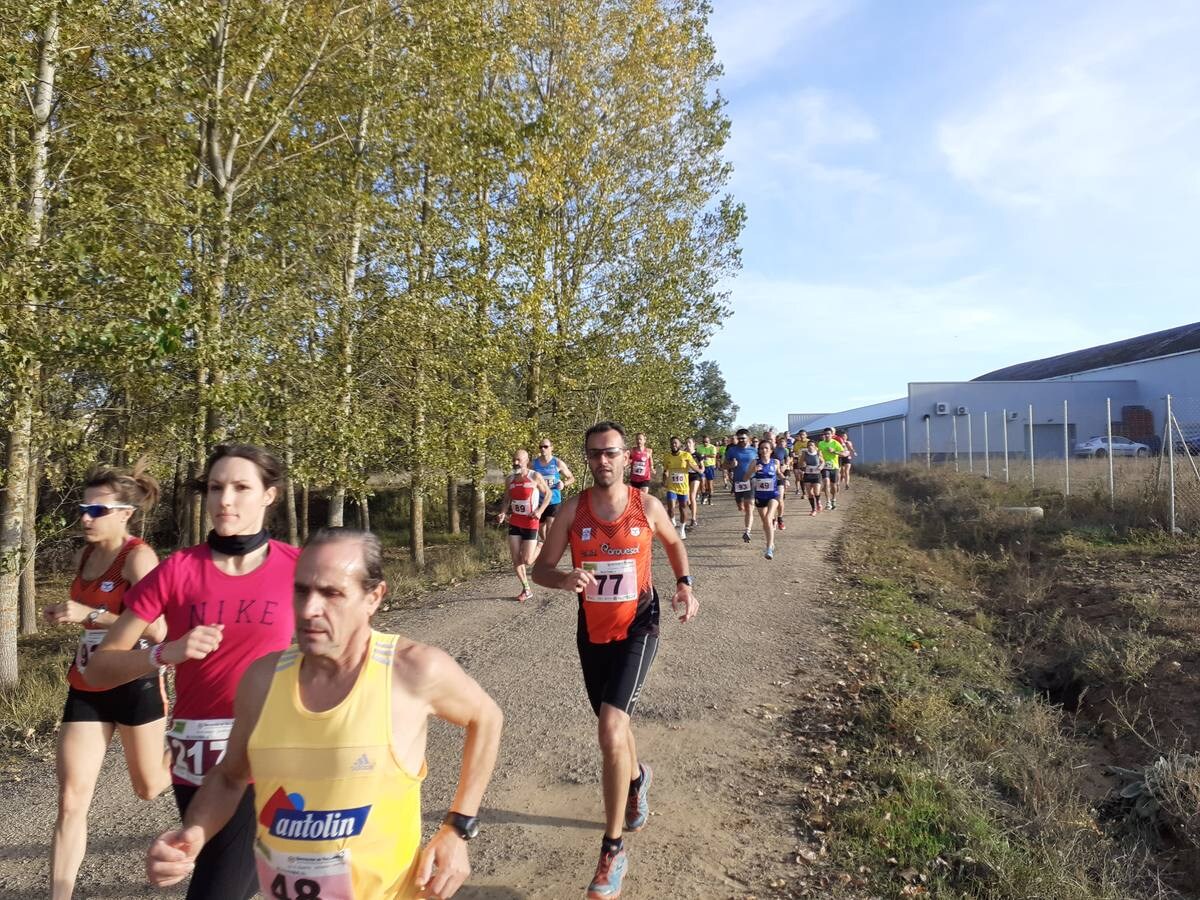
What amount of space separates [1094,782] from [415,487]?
36.5ft

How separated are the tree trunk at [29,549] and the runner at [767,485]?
9604 mm


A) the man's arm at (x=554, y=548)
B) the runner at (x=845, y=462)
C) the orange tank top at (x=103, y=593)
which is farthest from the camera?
the runner at (x=845, y=462)

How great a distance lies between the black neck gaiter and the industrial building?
36.0 m

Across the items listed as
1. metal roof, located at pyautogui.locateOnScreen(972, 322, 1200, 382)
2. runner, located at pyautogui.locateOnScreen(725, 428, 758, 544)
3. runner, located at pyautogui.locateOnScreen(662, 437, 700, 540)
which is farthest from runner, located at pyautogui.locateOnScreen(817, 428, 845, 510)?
metal roof, located at pyautogui.locateOnScreen(972, 322, 1200, 382)

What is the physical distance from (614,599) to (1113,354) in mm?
60700

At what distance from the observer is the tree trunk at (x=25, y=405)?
7051 mm

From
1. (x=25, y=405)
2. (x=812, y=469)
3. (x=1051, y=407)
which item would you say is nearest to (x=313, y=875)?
(x=25, y=405)

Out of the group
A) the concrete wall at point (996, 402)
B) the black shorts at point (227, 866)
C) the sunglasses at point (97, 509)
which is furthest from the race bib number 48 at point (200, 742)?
the concrete wall at point (996, 402)

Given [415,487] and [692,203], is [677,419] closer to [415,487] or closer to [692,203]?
[692,203]

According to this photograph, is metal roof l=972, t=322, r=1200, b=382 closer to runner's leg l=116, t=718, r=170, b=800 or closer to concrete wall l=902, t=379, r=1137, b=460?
concrete wall l=902, t=379, r=1137, b=460

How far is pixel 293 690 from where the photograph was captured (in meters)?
2.06

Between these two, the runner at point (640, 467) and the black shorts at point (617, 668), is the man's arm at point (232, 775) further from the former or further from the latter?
the runner at point (640, 467)

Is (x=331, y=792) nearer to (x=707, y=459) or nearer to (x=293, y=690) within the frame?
(x=293, y=690)

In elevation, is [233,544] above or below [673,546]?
above
